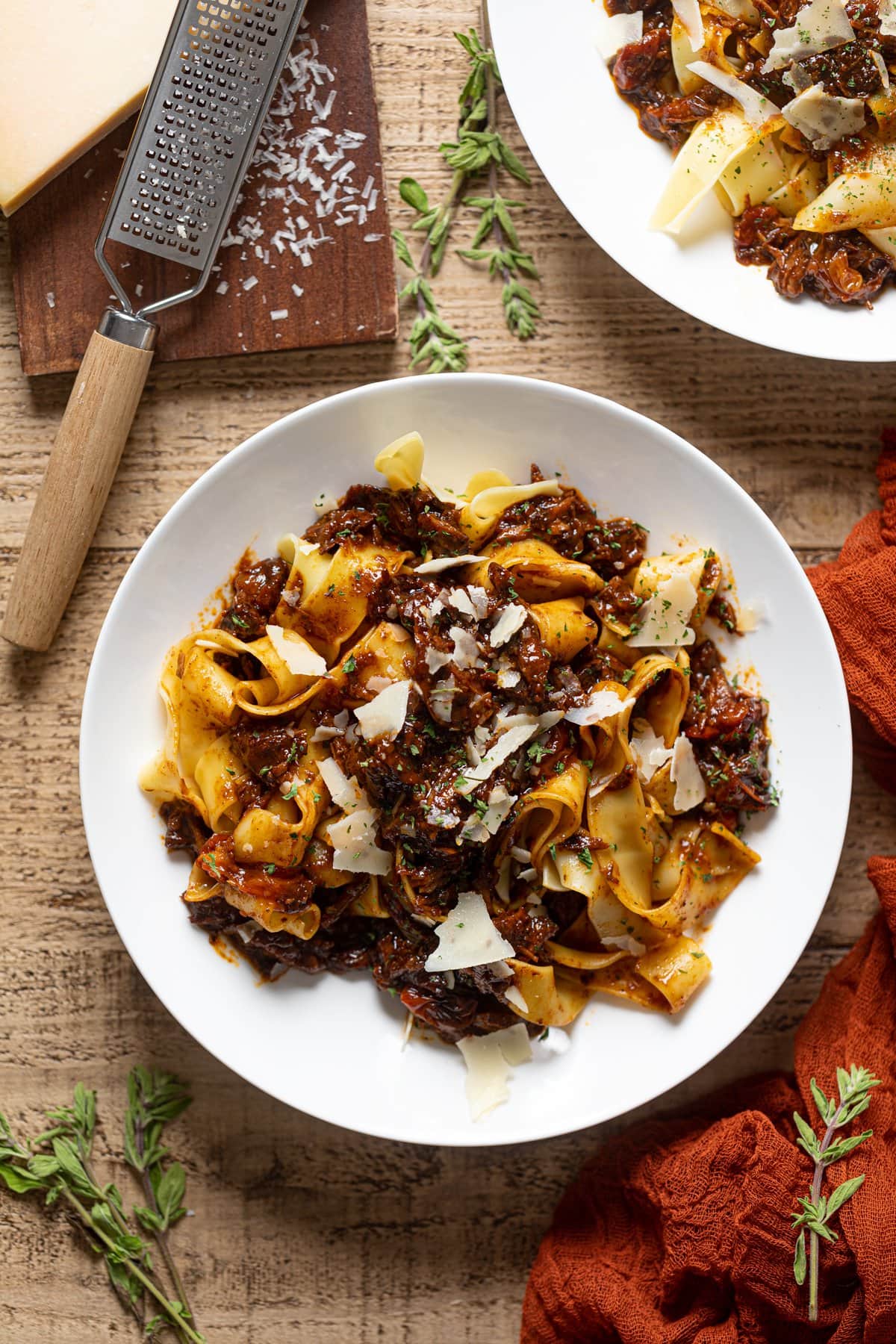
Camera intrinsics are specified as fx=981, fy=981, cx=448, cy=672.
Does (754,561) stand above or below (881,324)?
below

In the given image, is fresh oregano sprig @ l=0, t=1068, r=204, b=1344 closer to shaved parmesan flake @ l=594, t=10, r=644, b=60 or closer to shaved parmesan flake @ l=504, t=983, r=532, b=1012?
shaved parmesan flake @ l=504, t=983, r=532, b=1012

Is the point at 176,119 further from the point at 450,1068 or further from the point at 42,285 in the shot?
the point at 450,1068

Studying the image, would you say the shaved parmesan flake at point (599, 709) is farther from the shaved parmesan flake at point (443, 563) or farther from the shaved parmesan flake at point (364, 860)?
the shaved parmesan flake at point (364, 860)

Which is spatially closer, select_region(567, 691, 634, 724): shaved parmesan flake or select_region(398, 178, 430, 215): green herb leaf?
select_region(567, 691, 634, 724): shaved parmesan flake

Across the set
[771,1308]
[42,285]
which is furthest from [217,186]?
[771,1308]

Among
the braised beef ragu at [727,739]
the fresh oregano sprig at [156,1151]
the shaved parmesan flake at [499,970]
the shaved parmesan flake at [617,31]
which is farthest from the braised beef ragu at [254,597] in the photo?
the shaved parmesan flake at [617,31]

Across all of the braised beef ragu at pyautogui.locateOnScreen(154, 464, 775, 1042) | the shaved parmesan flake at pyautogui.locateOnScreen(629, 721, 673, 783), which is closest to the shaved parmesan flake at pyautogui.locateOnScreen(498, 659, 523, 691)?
the braised beef ragu at pyautogui.locateOnScreen(154, 464, 775, 1042)
